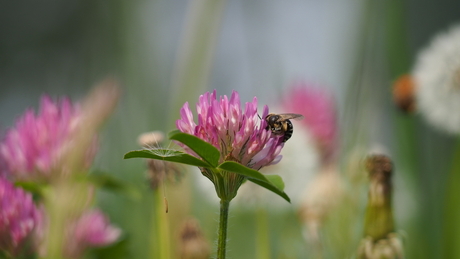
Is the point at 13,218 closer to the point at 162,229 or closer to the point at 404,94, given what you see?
the point at 162,229

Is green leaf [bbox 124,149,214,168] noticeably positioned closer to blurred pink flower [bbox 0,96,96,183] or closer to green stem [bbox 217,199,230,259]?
green stem [bbox 217,199,230,259]

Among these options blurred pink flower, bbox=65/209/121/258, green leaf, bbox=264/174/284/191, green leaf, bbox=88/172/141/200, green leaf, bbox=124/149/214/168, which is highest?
green leaf, bbox=88/172/141/200

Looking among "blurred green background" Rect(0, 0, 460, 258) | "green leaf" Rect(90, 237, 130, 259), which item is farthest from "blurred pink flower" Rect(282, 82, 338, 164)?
"green leaf" Rect(90, 237, 130, 259)

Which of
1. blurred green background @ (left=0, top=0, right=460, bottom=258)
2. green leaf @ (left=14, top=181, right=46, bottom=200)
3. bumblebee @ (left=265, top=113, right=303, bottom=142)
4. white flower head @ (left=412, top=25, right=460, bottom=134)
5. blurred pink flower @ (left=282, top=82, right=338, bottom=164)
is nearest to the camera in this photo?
bumblebee @ (left=265, top=113, right=303, bottom=142)

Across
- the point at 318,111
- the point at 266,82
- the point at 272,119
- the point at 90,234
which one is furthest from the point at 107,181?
the point at 318,111

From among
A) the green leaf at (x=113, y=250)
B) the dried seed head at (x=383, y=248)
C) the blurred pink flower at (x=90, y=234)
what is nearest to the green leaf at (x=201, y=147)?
the dried seed head at (x=383, y=248)

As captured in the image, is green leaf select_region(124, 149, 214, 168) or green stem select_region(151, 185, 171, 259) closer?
green leaf select_region(124, 149, 214, 168)

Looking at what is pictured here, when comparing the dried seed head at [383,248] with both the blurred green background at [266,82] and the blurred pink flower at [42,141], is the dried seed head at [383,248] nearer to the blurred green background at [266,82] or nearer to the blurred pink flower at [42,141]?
the blurred green background at [266,82]
